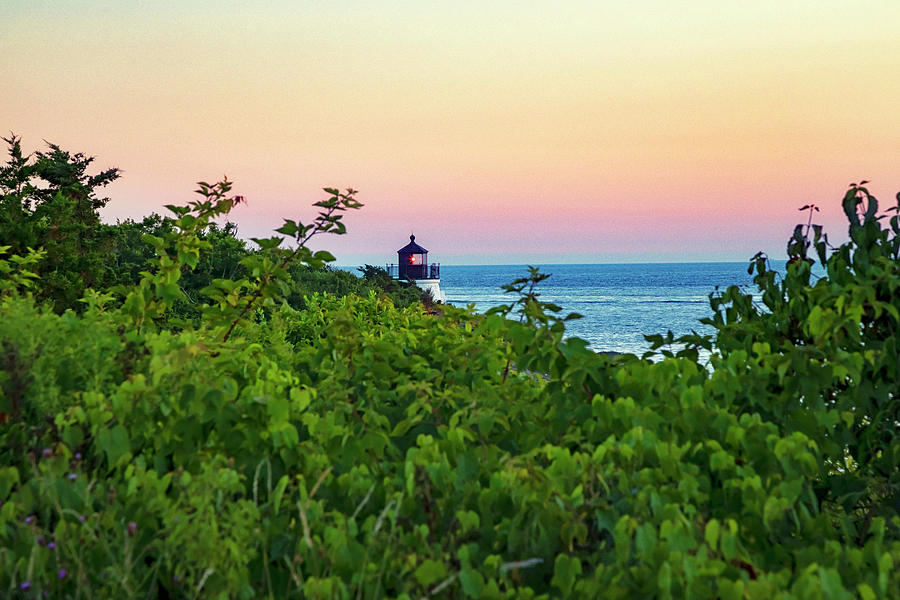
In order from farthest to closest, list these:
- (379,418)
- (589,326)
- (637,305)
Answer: (637,305), (589,326), (379,418)

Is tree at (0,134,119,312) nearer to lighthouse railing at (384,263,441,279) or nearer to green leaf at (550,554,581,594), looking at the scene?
green leaf at (550,554,581,594)

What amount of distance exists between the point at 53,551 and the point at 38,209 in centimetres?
2127

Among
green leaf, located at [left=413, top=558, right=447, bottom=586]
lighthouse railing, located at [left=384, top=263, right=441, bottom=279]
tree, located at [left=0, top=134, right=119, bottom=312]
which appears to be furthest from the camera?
lighthouse railing, located at [left=384, top=263, right=441, bottom=279]

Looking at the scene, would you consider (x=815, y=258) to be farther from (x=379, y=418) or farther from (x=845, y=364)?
(x=379, y=418)

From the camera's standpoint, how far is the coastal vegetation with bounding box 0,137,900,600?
229 centimetres

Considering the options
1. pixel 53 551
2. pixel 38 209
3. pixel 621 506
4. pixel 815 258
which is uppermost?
pixel 38 209

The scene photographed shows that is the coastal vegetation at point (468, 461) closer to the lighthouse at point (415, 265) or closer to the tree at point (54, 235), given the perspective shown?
the tree at point (54, 235)

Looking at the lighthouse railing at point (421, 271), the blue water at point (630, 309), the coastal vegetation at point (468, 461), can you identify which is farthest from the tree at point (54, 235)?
the lighthouse railing at point (421, 271)

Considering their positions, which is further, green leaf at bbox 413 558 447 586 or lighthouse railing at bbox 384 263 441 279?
lighthouse railing at bbox 384 263 441 279

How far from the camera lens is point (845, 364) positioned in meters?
3.43

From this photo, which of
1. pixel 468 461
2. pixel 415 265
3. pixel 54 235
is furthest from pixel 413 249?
pixel 468 461

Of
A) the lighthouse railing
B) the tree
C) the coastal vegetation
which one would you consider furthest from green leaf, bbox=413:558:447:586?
the lighthouse railing

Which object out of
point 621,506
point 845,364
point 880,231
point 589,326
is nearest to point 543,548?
point 621,506

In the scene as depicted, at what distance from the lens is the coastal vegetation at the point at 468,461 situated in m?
2.29
